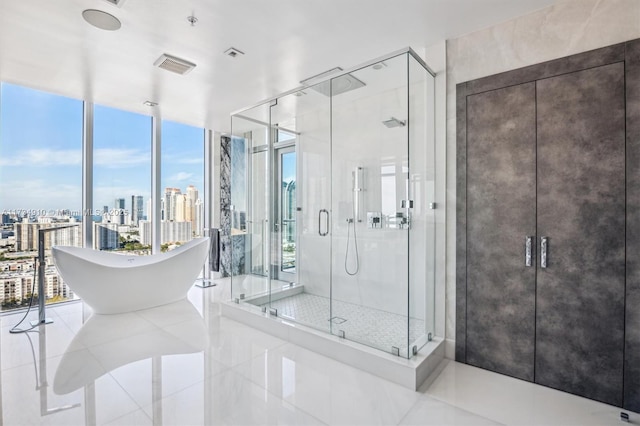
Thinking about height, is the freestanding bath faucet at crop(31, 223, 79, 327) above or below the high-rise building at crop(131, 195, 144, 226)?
below

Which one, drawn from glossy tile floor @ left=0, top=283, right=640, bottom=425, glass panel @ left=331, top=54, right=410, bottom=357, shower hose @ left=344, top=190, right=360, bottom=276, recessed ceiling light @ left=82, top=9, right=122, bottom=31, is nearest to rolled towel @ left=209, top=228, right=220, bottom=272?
glossy tile floor @ left=0, top=283, right=640, bottom=425

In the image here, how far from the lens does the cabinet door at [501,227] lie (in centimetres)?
241

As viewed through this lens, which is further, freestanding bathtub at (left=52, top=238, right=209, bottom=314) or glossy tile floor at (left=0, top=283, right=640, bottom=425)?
freestanding bathtub at (left=52, top=238, right=209, bottom=314)

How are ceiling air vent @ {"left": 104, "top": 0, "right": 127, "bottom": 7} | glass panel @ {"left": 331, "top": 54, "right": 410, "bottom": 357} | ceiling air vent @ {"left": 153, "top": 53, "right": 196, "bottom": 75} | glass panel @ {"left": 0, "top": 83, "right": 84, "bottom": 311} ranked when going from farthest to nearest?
glass panel @ {"left": 0, "top": 83, "right": 84, "bottom": 311} → glass panel @ {"left": 331, "top": 54, "right": 410, "bottom": 357} → ceiling air vent @ {"left": 153, "top": 53, "right": 196, "bottom": 75} → ceiling air vent @ {"left": 104, "top": 0, "right": 127, "bottom": 7}

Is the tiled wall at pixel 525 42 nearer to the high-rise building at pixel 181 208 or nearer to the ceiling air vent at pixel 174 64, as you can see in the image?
the ceiling air vent at pixel 174 64

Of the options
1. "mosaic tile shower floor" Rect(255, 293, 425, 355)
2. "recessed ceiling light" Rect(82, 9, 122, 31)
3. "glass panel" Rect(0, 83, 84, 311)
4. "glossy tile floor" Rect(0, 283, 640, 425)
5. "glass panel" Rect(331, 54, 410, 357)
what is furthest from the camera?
"glass panel" Rect(0, 83, 84, 311)

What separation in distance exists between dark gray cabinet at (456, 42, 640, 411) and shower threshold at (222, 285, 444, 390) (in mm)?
569

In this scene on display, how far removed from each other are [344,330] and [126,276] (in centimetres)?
280

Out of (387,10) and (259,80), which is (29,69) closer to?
(259,80)

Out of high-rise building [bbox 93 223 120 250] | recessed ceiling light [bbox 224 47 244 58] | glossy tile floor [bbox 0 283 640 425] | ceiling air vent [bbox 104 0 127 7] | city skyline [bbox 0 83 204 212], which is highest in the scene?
recessed ceiling light [bbox 224 47 244 58]

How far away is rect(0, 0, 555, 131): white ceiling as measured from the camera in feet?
7.70

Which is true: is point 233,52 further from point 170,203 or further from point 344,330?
point 170,203

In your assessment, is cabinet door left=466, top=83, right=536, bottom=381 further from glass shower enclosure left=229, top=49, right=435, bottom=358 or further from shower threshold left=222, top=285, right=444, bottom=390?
shower threshold left=222, top=285, right=444, bottom=390

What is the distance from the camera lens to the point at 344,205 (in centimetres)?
382
